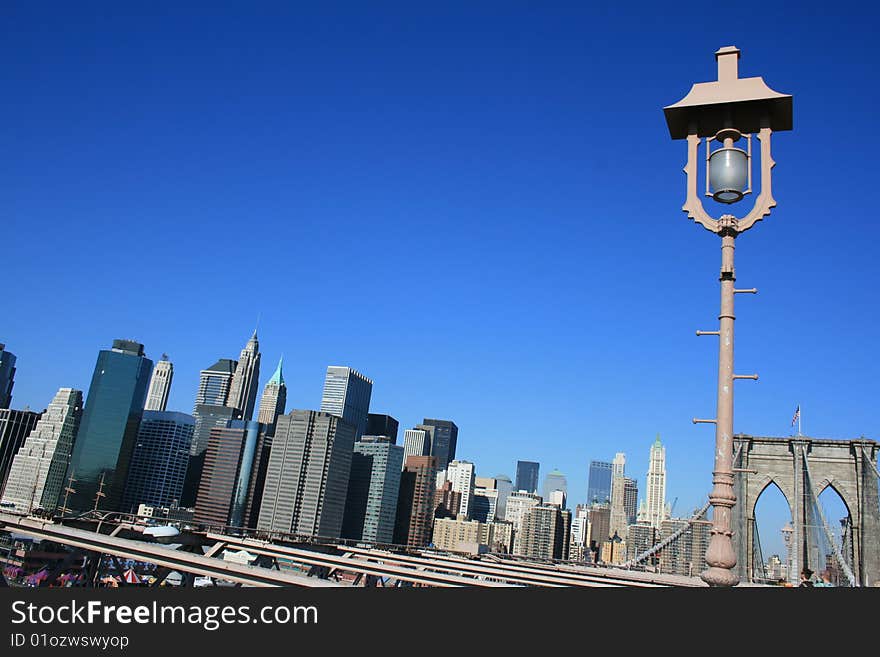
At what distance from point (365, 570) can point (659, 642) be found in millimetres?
8816

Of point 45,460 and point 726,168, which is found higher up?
point 726,168

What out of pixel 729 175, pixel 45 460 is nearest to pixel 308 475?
pixel 45 460

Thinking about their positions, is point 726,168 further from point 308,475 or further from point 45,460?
point 45,460

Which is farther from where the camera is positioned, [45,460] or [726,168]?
[45,460]

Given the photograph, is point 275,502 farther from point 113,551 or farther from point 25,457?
point 113,551

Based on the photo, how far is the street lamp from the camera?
639 centimetres

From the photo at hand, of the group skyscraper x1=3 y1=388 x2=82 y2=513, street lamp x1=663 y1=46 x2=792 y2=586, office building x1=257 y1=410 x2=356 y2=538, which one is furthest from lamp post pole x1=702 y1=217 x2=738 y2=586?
skyscraper x1=3 y1=388 x2=82 y2=513

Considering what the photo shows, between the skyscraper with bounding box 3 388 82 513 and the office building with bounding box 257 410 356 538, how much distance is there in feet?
182

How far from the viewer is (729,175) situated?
6.92 m

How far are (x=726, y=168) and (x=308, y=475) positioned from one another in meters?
191

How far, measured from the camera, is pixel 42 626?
13.5 feet

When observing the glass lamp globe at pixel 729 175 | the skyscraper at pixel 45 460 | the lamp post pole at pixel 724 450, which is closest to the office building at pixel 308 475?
the skyscraper at pixel 45 460

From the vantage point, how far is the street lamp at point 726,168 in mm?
6391

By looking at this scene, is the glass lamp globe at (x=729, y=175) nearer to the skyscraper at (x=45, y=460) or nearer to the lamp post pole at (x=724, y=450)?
the lamp post pole at (x=724, y=450)
